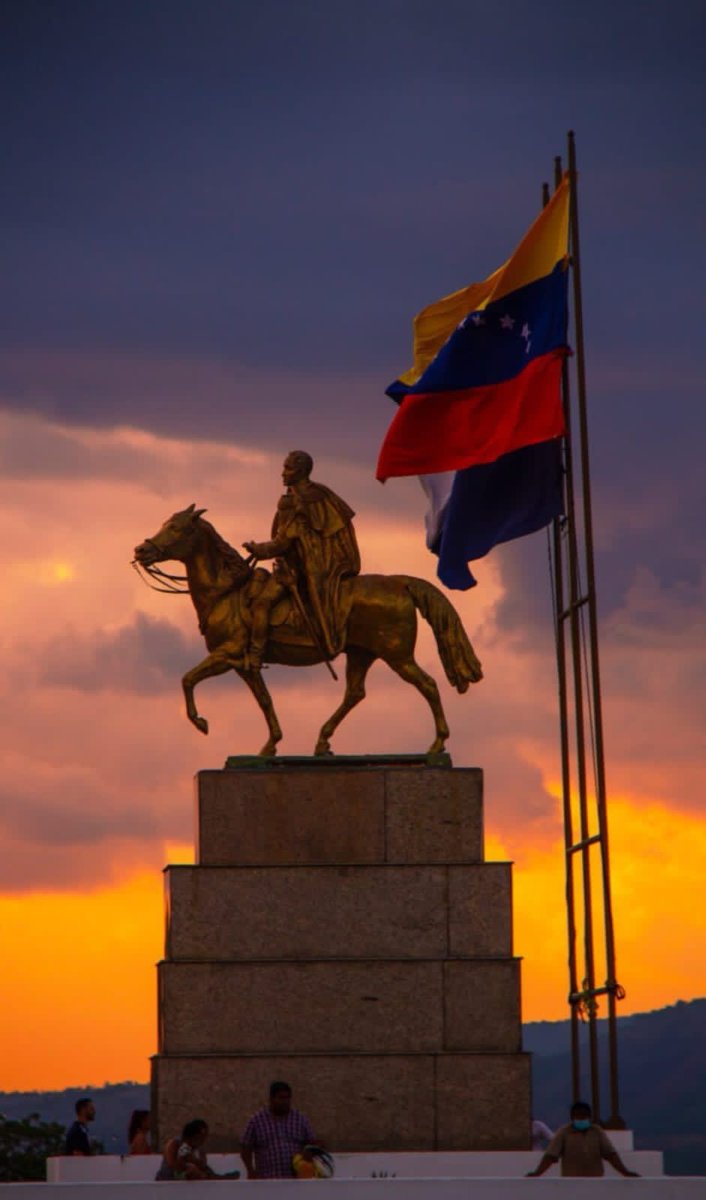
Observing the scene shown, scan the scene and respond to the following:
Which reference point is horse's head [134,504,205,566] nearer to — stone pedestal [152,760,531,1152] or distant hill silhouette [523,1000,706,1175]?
stone pedestal [152,760,531,1152]

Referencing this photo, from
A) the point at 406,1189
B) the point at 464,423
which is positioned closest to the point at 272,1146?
the point at 406,1189

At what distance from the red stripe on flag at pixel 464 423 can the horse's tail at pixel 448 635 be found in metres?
1.30

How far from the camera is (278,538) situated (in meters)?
30.3

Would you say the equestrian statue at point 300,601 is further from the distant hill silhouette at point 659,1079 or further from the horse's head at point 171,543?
the distant hill silhouette at point 659,1079

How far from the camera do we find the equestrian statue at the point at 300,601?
30188 mm

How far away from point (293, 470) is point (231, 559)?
113 cm

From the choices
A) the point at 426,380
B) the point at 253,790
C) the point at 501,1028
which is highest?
the point at 426,380

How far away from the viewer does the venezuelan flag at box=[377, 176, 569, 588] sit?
30.6m

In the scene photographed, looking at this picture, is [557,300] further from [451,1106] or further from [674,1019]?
[674,1019]

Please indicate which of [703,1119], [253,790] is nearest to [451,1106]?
[253,790]

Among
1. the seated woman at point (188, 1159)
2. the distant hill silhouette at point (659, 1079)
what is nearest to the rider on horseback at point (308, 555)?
the seated woman at point (188, 1159)

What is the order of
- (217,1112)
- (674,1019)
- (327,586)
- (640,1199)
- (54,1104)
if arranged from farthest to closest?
1. (674,1019)
2. (54,1104)
3. (327,586)
4. (217,1112)
5. (640,1199)

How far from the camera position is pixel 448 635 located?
3039 cm

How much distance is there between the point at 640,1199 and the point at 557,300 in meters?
10.5
